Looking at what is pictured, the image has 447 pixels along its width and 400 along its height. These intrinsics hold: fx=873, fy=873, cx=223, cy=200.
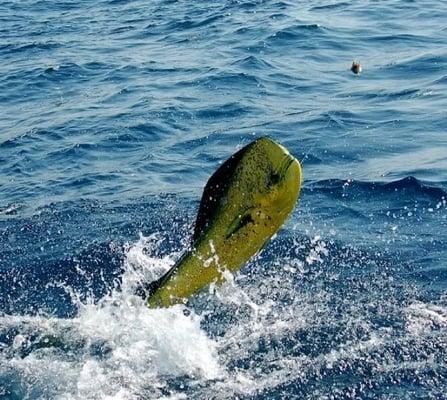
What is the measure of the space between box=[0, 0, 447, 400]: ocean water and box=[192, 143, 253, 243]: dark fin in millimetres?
900

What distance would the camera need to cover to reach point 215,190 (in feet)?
23.8

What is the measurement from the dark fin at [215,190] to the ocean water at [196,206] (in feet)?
2.95

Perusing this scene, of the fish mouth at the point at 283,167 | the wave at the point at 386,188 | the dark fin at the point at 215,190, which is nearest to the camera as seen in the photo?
the fish mouth at the point at 283,167

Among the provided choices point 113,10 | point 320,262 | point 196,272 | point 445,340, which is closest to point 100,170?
point 320,262

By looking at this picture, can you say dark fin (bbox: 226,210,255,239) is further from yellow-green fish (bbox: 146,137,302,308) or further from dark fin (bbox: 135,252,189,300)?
dark fin (bbox: 135,252,189,300)

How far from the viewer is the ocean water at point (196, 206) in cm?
721

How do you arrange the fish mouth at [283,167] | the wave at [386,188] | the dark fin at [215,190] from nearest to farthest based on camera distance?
the fish mouth at [283,167] → the dark fin at [215,190] → the wave at [386,188]

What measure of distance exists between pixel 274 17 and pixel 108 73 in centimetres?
539

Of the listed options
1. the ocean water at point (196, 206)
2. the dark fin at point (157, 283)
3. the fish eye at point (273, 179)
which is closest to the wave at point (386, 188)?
the ocean water at point (196, 206)


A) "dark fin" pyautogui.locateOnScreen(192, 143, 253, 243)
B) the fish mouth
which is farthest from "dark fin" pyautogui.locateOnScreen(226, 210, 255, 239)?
the fish mouth

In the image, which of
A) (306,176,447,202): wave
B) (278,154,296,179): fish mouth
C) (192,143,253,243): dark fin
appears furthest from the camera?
(306,176,447,202): wave

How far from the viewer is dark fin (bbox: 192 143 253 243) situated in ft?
23.6

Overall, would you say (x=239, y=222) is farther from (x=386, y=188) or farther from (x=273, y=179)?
(x=386, y=188)

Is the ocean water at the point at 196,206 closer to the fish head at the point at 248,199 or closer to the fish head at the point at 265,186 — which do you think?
the fish head at the point at 248,199
